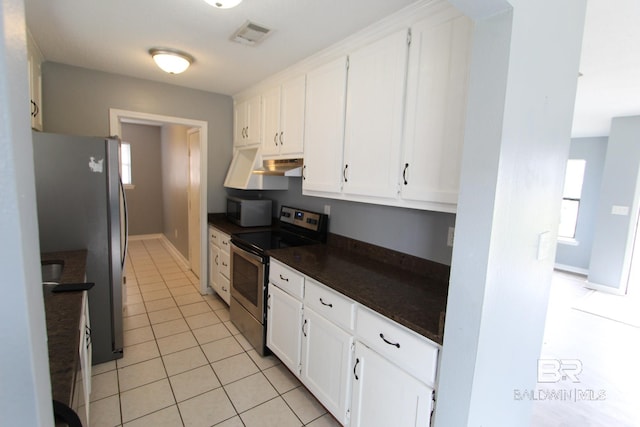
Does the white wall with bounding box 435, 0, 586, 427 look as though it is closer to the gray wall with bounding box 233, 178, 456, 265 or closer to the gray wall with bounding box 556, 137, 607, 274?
the gray wall with bounding box 233, 178, 456, 265

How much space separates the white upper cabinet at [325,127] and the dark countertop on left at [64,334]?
63.9 inches

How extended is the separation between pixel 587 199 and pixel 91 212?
7191mm

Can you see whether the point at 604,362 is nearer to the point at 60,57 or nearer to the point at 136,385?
the point at 136,385

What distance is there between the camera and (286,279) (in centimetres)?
219

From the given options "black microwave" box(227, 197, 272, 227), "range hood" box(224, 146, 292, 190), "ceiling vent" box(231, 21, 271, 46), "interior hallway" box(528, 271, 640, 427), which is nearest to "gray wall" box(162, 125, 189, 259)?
"range hood" box(224, 146, 292, 190)

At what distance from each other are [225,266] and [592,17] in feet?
11.3

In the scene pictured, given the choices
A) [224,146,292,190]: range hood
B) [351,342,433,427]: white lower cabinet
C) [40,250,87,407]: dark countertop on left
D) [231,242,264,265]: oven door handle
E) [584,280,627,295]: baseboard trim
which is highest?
[224,146,292,190]: range hood

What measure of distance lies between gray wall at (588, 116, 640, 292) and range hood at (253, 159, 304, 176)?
4641mm

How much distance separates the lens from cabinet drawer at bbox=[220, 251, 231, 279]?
3184 millimetres

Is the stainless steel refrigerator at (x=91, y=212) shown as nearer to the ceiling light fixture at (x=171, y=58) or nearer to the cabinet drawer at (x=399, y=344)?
the ceiling light fixture at (x=171, y=58)

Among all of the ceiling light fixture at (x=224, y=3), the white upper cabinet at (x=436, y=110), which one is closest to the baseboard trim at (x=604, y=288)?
the white upper cabinet at (x=436, y=110)

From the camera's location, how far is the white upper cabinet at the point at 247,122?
327 centimetres

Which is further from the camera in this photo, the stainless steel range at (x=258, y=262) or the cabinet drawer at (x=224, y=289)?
the cabinet drawer at (x=224, y=289)

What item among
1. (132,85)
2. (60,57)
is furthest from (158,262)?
(60,57)
